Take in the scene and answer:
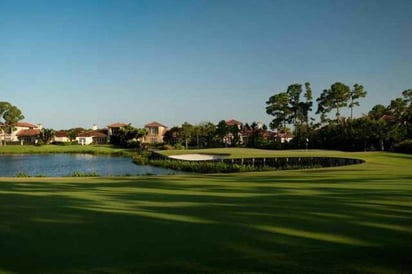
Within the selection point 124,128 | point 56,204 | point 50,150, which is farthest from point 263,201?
point 124,128

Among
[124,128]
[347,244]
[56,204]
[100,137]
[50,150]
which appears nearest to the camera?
[347,244]

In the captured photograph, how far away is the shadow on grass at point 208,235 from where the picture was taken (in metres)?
4.23

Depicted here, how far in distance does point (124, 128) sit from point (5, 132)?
101 ft

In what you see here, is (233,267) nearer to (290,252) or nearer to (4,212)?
(290,252)

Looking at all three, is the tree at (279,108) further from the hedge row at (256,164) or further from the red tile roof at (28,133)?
the red tile roof at (28,133)

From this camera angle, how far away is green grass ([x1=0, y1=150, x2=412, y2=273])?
423cm

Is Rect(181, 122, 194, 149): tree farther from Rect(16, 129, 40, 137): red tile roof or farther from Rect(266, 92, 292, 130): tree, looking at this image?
Rect(16, 129, 40, 137): red tile roof

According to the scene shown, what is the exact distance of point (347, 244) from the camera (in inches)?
193

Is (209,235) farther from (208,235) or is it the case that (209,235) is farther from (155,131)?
(155,131)

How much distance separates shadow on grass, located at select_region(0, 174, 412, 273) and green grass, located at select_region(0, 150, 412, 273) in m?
0.01

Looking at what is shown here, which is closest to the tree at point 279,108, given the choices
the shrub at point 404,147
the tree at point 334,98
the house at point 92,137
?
the tree at point 334,98

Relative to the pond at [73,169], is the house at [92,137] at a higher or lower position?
higher

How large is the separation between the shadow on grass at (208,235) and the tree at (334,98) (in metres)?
64.4

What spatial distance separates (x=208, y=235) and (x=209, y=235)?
0.04 feet
